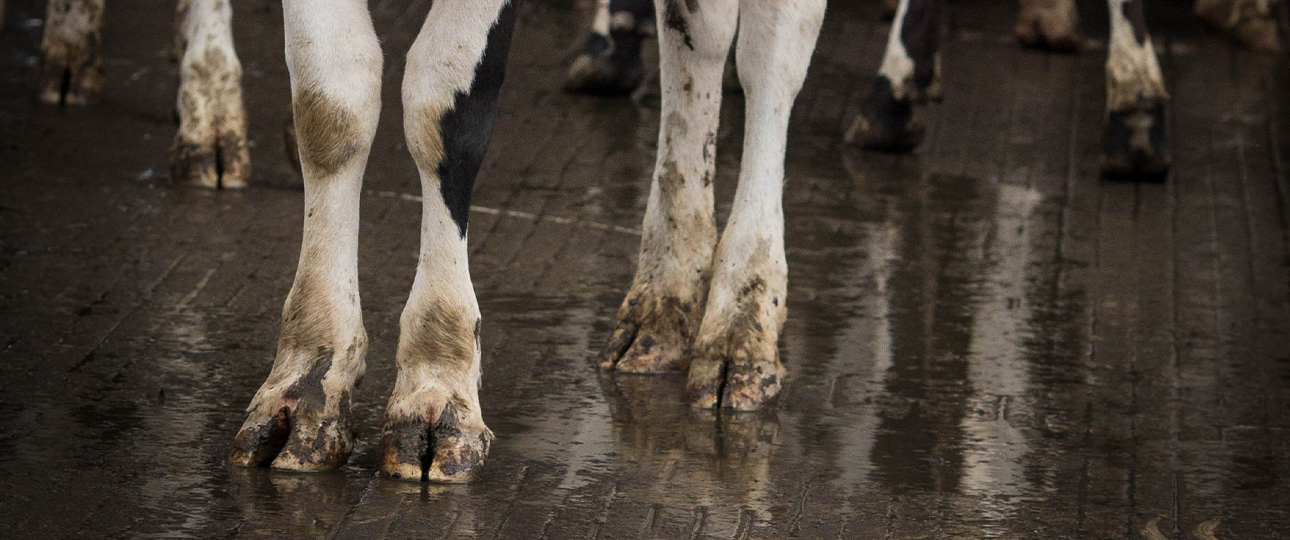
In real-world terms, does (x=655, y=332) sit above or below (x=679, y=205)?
below

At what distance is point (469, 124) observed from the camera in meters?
4.91

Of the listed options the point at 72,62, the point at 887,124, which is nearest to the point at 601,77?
the point at 887,124

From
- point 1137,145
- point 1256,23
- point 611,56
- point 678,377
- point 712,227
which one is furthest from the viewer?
point 1256,23

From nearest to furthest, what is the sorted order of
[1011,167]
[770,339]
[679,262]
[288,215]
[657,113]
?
[770,339] → [679,262] → [288,215] → [1011,167] → [657,113]

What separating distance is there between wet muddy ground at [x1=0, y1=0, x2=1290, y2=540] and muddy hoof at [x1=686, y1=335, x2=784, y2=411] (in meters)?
0.08

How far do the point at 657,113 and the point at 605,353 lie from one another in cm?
515

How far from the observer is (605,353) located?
6191mm

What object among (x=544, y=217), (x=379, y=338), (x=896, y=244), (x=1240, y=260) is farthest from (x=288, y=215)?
(x=1240, y=260)

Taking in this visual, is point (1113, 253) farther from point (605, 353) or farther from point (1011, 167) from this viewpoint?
point (605, 353)

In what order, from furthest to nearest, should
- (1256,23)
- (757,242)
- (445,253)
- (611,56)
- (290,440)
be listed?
(1256,23) → (611,56) → (757,242) → (445,253) → (290,440)

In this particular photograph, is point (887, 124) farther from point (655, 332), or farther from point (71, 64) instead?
point (655, 332)

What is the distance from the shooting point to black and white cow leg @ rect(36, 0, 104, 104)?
10.1 meters

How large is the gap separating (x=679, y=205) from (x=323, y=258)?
1.63m

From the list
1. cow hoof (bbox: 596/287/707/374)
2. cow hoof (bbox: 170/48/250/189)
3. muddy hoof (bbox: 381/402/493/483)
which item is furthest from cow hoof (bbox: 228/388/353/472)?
cow hoof (bbox: 170/48/250/189)
